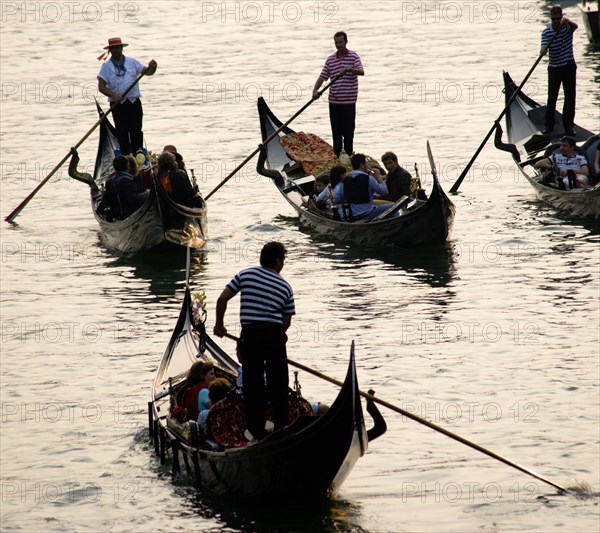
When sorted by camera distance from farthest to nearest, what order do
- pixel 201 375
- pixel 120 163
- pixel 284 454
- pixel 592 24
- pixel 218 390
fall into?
pixel 592 24 < pixel 120 163 < pixel 201 375 < pixel 218 390 < pixel 284 454

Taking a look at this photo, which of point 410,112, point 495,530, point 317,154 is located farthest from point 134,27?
point 495,530

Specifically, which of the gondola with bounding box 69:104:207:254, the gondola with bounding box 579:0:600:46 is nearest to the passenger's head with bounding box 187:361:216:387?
the gondola with bounding box 69:104:207:254

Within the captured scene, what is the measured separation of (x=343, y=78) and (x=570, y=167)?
1.89 meters

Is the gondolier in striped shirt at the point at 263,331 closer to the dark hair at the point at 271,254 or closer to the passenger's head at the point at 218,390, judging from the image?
the dark hair at the point at 271,254

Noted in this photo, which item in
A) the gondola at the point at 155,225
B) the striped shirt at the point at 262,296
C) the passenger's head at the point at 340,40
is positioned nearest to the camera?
the striped shirt at the point at 262,296

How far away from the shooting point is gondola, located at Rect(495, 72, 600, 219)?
9.98 m

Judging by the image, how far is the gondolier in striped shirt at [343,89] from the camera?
10578 millimetres

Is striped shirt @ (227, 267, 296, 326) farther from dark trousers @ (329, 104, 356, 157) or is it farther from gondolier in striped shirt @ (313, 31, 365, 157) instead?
dark trousers @ (329, 104, 356, 157)

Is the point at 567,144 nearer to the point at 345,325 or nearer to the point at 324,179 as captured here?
the point at 324,179

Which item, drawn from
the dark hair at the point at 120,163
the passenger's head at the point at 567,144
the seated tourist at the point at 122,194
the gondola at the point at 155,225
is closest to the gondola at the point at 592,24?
the passenger's head at the point at 567,144

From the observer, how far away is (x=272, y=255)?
218 inches

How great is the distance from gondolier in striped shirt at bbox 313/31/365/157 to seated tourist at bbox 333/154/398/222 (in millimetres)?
992

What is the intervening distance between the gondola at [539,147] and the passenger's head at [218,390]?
15.3 feet

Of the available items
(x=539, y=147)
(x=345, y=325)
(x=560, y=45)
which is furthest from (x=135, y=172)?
(x=560, y=45)
